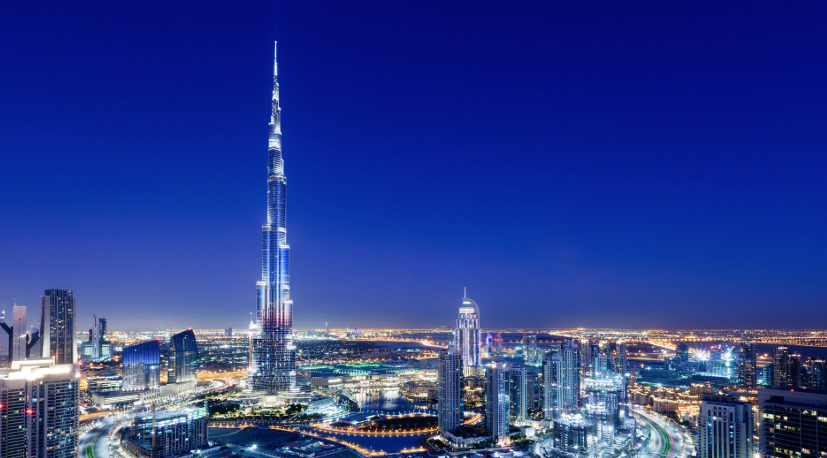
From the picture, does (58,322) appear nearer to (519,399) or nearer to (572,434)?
(519,399)

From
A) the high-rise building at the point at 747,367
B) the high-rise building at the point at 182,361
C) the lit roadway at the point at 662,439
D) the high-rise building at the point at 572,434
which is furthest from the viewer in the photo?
the high-rise building at the point at 182,361

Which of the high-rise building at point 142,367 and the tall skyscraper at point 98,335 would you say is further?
the tall skyscraper at point 98,335

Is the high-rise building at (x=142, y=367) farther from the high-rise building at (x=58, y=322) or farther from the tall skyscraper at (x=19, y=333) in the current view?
the tall skyscraper at (x=19, y=333)

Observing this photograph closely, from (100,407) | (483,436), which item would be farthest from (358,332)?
(483,436)

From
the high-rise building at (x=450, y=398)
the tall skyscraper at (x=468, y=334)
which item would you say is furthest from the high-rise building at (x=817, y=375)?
the tall skyscraper at (x=468, y=334)

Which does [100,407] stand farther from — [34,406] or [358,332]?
[358,332]

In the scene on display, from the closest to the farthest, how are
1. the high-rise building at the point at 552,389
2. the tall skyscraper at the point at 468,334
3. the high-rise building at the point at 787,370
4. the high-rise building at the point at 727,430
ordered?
the high-rise building at the point at 727,430 → the high-rise building at the point at 552,389 → the high-rise building at the point at 787,370 → the tall skyscraper at the point at 468,334

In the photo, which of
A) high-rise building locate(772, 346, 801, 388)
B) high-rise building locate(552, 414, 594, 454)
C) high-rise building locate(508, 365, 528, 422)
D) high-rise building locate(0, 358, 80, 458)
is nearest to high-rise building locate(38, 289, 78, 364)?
high-rise building locate(0, 358, 80, 458)
